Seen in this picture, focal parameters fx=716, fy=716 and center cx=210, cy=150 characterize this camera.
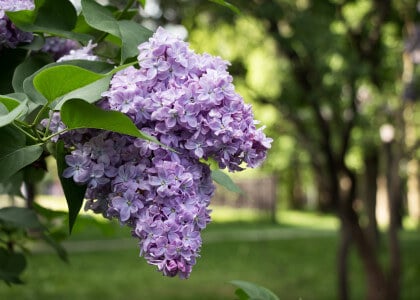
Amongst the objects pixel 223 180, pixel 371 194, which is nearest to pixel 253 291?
pixel 223 180

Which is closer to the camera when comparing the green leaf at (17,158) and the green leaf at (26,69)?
the green leaf at (17,158)

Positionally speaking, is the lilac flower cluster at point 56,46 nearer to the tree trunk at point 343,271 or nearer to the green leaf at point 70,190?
the green leaf at point 70,190

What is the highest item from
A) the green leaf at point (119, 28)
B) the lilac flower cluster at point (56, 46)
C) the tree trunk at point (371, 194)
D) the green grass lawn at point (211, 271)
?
the tree trunk at point (371, 194)

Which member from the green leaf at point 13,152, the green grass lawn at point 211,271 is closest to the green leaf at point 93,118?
the green leaf at point 13,152

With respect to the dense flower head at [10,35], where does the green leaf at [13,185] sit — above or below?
below

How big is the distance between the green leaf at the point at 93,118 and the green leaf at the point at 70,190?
0.39 ft

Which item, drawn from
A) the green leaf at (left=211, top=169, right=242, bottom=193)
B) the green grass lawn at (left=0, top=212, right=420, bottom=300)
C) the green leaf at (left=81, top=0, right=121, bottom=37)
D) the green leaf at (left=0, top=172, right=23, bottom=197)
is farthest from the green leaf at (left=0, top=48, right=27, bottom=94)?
the green grass lawn at (left=0, top=212, right=420, bottom=300)

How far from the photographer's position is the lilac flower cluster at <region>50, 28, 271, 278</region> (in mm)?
1135

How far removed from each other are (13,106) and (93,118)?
12 centimetres

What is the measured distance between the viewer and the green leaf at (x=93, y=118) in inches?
41.2

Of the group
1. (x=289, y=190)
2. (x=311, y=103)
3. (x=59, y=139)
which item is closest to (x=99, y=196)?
(x=59, y=139)

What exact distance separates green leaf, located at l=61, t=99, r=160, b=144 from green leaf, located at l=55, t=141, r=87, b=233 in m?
0.12

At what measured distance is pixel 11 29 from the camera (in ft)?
4.61

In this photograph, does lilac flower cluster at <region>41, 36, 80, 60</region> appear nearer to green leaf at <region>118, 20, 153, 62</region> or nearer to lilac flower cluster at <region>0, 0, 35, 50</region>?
lilac flower cluster at <region>0, 0, 35, 50</region>
